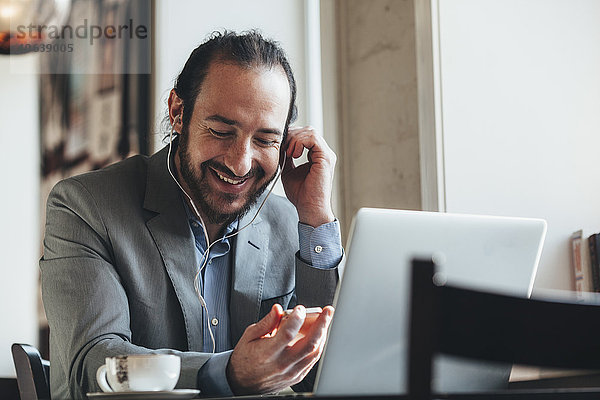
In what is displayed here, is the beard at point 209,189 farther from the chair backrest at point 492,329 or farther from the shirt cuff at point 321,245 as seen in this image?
the chair backrest at point 492,329

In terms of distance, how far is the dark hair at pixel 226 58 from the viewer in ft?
6.31

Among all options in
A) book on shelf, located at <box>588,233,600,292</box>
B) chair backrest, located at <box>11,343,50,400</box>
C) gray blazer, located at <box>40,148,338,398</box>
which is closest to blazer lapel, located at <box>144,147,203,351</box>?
gray blazer, located at <box>40,148,338,398</box>

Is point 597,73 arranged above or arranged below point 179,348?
above

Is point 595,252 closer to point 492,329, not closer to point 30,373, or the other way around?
point 30,373

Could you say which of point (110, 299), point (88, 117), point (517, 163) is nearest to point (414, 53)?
point (517, 163)

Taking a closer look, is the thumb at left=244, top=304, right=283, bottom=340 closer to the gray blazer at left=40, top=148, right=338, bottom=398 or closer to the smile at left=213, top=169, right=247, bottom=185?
the gray blazer at left=40, top=148, right=338, bottom=398

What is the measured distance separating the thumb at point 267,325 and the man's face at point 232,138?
2.28ft

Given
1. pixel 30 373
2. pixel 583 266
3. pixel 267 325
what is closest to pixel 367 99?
pixel 583 266

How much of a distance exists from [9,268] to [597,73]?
2.02 metres

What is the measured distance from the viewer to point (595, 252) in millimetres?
2426

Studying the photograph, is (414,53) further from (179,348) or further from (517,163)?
(179,348)

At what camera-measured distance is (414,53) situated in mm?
2701

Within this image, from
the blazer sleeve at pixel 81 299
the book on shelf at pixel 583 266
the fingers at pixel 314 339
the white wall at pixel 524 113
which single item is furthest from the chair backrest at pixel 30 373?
the book on shelf at pixel 583 266

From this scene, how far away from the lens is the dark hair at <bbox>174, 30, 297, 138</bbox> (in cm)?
192
